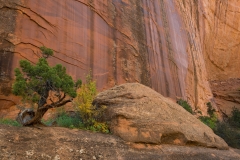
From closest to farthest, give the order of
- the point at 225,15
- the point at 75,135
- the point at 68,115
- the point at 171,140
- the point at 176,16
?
the point at 75,135 < the point at 171,140 < the point at 68,115 < the point at 176,16 < the point at 225,15

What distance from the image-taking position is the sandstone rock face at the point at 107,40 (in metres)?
9.80

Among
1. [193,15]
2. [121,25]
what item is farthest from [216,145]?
[193,15]

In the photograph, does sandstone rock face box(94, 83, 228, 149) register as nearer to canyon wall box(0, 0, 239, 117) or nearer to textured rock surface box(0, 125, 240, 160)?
textured rock surface box(0, 125, 240, 160)

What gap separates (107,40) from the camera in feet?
43.2

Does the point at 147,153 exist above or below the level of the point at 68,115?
below

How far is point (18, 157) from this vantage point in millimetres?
4566

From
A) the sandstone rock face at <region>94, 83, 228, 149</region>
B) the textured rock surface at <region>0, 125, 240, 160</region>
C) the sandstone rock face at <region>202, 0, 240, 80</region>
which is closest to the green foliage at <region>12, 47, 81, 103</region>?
the textured rock surface at <region>0, 125, 240, 160</region>

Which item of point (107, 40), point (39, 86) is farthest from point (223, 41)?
point (39, 86)

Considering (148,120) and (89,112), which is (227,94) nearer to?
(148,120)

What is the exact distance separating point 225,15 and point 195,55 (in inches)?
499

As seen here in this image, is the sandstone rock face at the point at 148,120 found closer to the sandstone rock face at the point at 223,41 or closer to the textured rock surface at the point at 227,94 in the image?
the textured rock surface at the point at 227,94

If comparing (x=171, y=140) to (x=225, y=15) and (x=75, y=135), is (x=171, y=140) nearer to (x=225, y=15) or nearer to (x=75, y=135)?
A: (x=75, y=135)

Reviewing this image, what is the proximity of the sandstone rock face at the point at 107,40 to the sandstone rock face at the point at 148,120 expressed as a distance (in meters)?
3.65

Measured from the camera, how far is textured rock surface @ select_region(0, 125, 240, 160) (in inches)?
189
